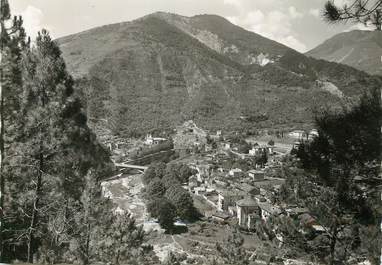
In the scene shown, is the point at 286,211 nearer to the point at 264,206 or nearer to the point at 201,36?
the point at 264,206

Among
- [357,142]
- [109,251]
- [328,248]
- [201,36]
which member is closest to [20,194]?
[109,251]

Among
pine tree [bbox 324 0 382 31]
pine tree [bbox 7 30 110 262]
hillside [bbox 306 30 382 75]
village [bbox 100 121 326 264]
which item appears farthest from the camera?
village [bbox 100 121 326 264]

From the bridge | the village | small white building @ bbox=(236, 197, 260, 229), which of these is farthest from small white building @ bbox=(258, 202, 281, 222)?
the bridge

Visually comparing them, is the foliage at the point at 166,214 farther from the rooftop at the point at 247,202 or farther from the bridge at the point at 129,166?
the rooftop at the point at 247,202

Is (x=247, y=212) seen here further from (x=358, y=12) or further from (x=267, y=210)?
(x=358, y=12)

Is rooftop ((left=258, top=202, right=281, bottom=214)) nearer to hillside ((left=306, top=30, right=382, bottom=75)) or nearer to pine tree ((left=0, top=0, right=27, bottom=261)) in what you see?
hillside ((left=306, top=30, right=382, bottom=75))

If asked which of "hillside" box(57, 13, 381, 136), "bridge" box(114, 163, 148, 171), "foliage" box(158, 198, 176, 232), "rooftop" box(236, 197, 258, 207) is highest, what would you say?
"hillside" box(57, 13, 381, 136)
